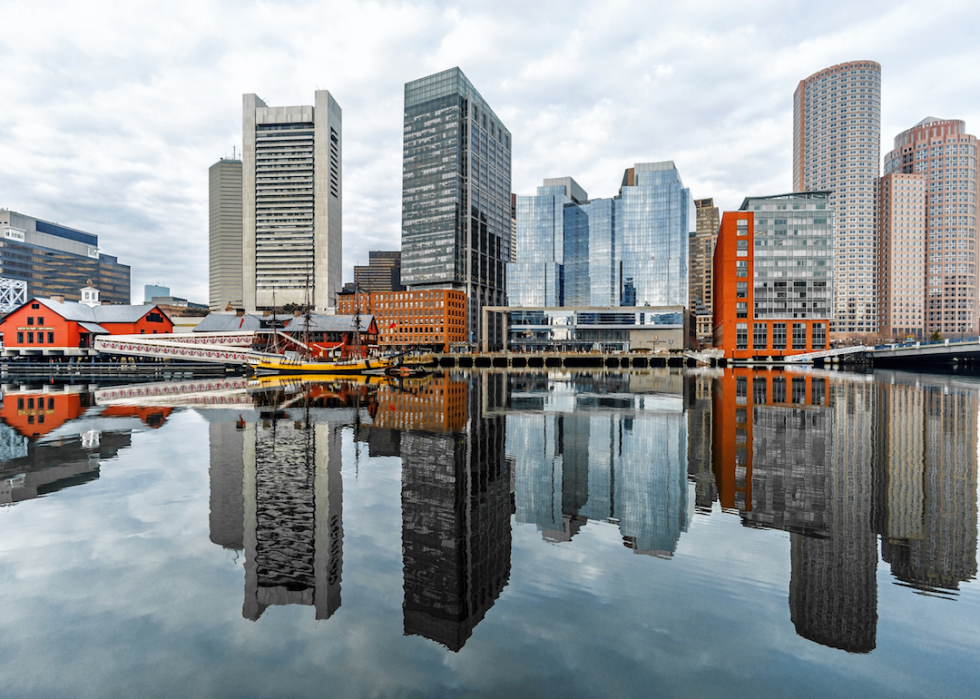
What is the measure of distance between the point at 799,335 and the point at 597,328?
7597cm

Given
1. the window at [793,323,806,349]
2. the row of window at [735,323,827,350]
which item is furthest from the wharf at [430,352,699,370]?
the window at [793,323,806,349]

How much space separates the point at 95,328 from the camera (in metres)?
91.2

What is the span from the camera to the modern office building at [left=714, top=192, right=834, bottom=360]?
Answer: 122125 millimetres

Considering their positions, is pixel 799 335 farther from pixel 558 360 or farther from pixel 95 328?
pixel 95 328

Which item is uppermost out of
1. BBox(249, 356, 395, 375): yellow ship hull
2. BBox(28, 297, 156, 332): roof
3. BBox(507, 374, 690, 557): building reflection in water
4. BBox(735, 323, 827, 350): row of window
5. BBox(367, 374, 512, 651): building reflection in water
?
BBox(28, 297, 156, 332): roof

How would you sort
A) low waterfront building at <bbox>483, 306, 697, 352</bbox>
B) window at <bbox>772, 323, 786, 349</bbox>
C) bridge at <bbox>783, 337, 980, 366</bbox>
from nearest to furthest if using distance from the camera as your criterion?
1. bridge at <bbox>783, 337, 980, 366</bbox>
2. window at <bbox>772, 323, 786, 349</bbox>
3. low waterfront building at <bbox>483, 306, 697, 352</bbox>

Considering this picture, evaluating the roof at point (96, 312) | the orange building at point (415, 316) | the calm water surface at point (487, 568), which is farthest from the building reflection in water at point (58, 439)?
the orange building at point (415, 316)

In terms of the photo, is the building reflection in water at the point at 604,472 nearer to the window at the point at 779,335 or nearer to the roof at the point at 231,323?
the roof at the point at 231,323

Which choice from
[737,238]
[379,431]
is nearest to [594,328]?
[737,238]

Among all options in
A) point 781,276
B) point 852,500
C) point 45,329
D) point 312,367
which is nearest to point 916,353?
point 781,276

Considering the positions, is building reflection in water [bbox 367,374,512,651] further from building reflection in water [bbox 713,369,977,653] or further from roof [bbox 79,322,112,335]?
roof [bbox 79,322,112,335]

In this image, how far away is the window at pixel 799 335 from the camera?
4806 inches

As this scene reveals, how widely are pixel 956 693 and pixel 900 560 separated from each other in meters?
4.94

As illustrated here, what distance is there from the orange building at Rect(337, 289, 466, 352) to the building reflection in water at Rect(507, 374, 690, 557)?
13516 centimetres
